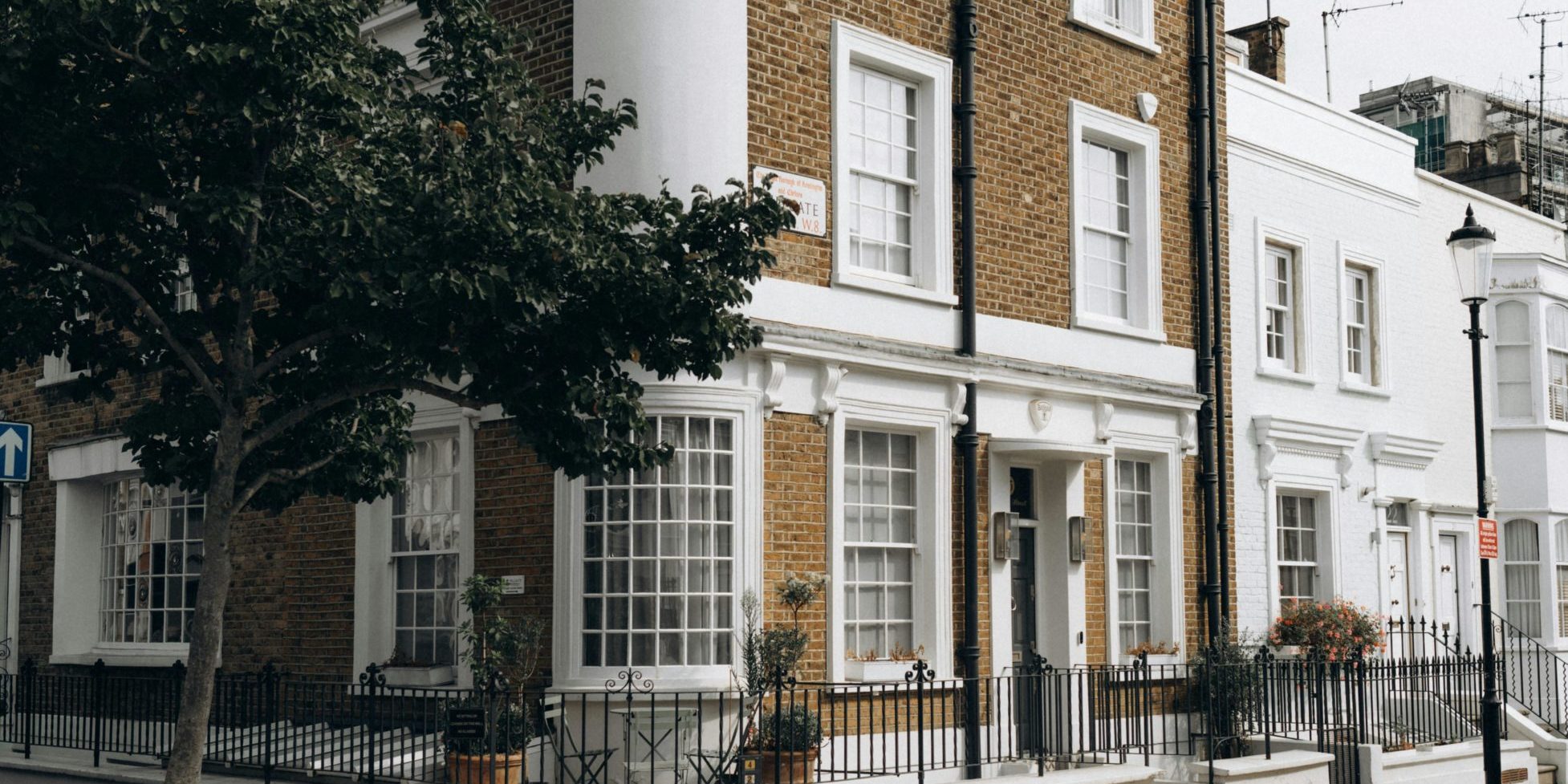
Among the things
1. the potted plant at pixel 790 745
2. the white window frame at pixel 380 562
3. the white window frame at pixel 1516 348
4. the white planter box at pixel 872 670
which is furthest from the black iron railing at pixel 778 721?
the white window frame at pixel 1516 348

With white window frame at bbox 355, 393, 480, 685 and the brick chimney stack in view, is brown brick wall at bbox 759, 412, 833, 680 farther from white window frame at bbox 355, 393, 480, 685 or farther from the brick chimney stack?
the brick chimney stack

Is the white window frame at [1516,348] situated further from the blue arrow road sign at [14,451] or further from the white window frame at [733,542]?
the blue arrow road sign at [14,451]

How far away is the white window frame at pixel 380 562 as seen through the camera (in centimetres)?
1498

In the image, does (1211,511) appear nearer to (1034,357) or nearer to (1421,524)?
Result: (1034,357)

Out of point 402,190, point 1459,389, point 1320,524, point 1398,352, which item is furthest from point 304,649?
point 1459,389

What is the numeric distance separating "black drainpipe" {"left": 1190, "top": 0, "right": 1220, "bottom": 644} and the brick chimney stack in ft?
15.2

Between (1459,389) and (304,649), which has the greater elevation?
(1459,389)

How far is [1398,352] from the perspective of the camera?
74.0 ft

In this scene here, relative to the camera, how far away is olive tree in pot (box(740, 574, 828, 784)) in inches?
505

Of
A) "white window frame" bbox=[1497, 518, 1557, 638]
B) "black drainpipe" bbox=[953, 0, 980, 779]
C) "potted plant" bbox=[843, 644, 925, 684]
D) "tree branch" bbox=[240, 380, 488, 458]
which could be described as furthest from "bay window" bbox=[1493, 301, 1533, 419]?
"tree branch" bbox=[240, 380, 488, 458]

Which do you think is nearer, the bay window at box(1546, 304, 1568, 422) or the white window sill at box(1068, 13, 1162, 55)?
the white window sill at box(1068, 13, 1162, 55)

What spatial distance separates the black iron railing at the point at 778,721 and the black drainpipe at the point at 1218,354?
3.85 ft

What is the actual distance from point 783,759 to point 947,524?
3427 mm

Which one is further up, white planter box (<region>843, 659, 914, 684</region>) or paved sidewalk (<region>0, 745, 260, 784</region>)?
white planter box (<region>843, 659, 914, 684</region>)
